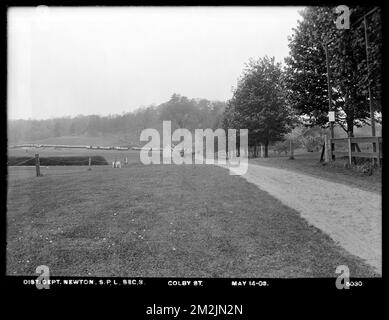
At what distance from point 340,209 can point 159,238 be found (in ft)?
12.8

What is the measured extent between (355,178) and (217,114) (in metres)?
4.65

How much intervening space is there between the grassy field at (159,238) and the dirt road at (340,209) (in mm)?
255

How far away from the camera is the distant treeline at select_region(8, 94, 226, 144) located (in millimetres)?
3829

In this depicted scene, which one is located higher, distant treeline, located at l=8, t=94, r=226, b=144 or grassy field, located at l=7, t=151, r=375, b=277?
distant treeline, located at l=8, t=94, r=226, b=144

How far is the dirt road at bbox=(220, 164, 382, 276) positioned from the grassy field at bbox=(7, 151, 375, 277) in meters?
0.26

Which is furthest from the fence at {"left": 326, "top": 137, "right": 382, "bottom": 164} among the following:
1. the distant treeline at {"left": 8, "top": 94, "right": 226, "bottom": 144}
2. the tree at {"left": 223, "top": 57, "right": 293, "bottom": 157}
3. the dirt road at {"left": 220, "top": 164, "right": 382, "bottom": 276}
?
the distant treeline at {"left": 8, "top": 94, "right": 226, "bottom": 144}

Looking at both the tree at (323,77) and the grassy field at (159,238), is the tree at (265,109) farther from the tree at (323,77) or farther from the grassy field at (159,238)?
the grassy field at (159,238)

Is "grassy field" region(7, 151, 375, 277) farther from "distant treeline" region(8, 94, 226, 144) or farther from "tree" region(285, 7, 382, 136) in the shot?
"tree" region(285, 7, 382, 136)

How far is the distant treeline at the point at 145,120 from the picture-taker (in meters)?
3.83

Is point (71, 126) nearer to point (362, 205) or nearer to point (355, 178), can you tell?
point (362, 205)

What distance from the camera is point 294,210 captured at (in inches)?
229

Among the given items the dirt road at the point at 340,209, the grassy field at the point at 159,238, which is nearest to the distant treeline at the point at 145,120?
the grassy field at the point at 159,238

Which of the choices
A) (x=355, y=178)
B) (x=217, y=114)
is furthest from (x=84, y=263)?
(x=355, y=178)
